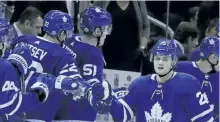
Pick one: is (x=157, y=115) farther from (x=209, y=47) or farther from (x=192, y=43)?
(x=192, y=43)

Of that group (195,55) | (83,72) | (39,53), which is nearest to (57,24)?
(39,53)

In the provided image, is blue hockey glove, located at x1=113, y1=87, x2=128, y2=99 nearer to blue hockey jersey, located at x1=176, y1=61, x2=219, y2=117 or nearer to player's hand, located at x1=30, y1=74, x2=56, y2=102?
player's hand, located at x1=30, y1=74, x2=56, y2=102

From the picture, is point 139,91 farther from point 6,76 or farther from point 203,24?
point 203,24

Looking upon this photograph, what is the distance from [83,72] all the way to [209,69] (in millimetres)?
943

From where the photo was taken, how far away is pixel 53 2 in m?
7.57

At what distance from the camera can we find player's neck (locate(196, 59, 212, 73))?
6.31 m

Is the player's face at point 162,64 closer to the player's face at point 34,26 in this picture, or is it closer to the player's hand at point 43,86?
the player's hand at point 43,86

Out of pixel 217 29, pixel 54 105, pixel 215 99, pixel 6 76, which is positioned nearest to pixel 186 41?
pixel 217 29

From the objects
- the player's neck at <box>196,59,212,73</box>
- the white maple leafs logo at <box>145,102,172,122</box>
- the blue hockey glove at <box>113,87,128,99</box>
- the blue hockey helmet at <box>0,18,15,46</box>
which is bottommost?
the white maple leafs logo at <box>145,102,172,122</box>

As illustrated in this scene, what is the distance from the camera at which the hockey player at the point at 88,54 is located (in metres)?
6.04

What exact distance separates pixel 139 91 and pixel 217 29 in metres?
1.99

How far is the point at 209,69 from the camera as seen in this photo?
6.31m

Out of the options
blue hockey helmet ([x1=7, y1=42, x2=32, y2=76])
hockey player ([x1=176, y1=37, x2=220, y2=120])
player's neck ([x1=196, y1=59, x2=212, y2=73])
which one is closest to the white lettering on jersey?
blue hockey helmet ([x1=7, y1=42, x2=32, y2=76])

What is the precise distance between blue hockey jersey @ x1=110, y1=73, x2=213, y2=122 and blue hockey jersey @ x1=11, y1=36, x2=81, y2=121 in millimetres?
482
